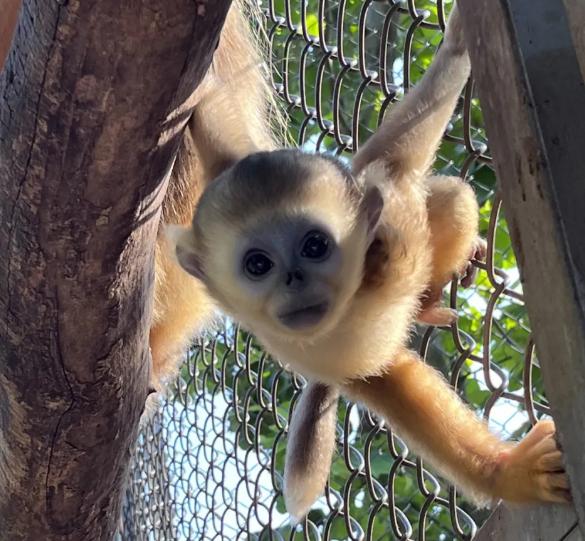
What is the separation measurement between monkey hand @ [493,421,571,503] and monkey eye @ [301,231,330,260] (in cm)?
47

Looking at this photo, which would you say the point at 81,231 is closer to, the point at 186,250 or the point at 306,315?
the point at 306,315

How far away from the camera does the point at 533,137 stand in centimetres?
92

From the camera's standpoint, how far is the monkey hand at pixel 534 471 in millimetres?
1183

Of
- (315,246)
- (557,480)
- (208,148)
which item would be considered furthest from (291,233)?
(557,480)

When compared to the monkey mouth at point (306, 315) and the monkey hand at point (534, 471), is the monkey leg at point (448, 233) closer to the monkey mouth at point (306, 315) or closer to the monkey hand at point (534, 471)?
the monkey mouth at point (306, 315)

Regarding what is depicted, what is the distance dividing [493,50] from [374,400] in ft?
3.01

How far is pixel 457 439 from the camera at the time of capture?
5.17 ft

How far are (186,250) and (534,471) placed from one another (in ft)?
2.79

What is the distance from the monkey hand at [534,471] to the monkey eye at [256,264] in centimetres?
53

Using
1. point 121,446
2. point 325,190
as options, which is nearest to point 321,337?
point 325,190

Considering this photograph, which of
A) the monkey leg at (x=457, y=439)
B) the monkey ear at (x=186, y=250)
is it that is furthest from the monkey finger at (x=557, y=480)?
the monkey ear at (x=186, y=250)

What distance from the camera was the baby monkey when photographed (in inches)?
64.9

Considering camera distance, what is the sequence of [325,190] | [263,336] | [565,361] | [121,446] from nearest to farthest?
[565,361] < [121,446] < [325,190] < [263,336]

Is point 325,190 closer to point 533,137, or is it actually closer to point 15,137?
point 15,137
